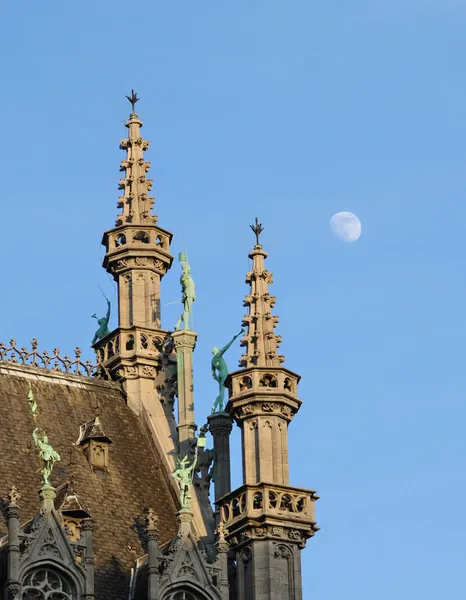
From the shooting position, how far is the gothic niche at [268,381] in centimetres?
8112

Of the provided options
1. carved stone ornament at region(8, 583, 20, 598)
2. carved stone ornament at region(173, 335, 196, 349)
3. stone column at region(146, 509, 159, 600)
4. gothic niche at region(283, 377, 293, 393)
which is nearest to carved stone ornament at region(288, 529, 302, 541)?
stone column at region(146, 509, 159, 600)

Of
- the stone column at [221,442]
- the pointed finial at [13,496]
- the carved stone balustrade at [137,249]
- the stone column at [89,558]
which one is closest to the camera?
the stone column at [89,558]

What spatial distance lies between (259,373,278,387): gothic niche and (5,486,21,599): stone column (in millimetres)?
8737

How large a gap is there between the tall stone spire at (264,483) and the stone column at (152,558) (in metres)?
2.80

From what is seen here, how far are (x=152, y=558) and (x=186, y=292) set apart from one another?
12410 mm

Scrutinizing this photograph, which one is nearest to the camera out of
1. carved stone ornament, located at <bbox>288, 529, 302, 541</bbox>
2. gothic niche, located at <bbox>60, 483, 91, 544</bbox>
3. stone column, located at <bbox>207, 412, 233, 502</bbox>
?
gothic niche, located at <bbox>60, 483, 91, 544</bbox>

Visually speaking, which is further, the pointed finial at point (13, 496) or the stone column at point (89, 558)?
the pointed finial at point (13, 496)

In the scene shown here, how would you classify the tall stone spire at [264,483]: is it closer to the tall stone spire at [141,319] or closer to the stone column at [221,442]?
the stone column at [221,442]

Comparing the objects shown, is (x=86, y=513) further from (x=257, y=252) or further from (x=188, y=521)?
(x=257, y=252)

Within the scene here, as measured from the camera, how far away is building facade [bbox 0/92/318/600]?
252 ft

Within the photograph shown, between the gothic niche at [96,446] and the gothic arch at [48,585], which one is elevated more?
the gothic niche at [96,446]

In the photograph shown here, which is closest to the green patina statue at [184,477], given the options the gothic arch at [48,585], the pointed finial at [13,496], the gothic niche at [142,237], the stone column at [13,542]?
the gothic arch at [48,585]

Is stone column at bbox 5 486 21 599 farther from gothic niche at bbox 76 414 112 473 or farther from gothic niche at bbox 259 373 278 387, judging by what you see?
gothic niche at bbox 259 373 278 387

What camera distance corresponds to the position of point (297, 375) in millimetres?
81812
